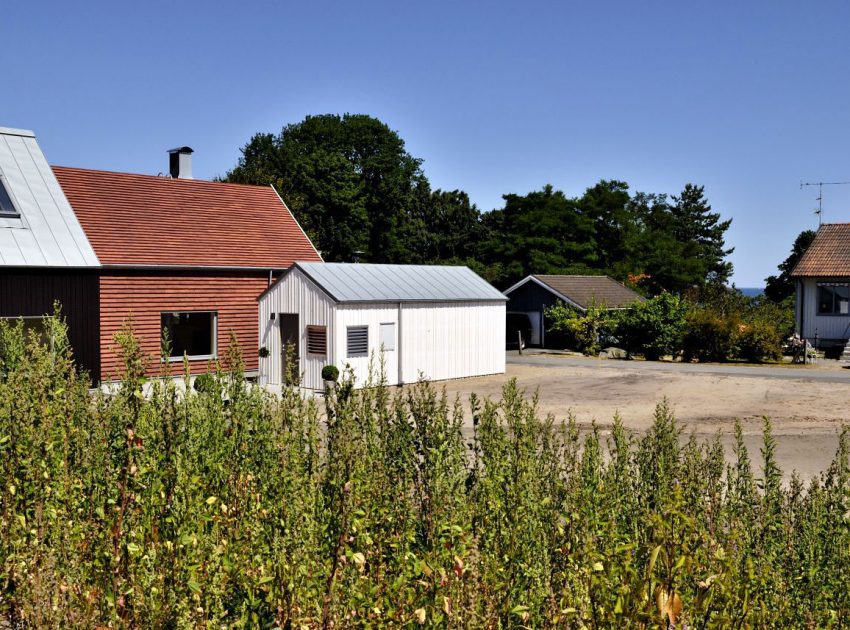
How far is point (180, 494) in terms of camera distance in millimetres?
4867

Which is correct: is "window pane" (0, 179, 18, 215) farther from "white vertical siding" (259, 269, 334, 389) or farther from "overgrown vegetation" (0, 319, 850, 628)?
"overgrown vegetation" (0, 319, 850, 628)

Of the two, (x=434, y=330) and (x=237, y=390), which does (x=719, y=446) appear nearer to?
(x=237, y=390)

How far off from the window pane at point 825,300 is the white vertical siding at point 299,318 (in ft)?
84.7

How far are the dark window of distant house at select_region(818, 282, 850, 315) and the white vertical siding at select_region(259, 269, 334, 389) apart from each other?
25804mm

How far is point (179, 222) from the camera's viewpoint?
1024 inches

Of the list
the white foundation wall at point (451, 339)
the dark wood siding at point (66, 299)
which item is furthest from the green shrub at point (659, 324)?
the dark wood siding at point (66, 299)

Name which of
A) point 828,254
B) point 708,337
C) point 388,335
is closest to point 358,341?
point 388,335

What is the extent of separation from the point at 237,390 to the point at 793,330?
35736 millimetres

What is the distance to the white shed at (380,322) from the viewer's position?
23.9 meters

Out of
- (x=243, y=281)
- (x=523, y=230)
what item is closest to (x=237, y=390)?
(x=243, y=281)

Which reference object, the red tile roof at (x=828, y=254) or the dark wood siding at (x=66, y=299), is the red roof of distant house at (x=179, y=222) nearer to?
the dark wood siding at (x=66, y=299)

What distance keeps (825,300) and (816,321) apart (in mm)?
1078

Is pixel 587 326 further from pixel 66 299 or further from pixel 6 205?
pixel 6 205

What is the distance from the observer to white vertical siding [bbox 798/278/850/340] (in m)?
37.1
